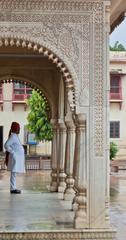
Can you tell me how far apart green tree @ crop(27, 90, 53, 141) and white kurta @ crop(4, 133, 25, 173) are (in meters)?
14.2

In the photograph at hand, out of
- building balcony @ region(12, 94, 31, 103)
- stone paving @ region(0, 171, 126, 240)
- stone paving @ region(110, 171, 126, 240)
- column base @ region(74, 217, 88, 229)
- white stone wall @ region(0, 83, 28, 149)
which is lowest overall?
stone paving @ region(110, 171, 126, 240)

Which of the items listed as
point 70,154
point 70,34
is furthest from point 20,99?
point 70,34

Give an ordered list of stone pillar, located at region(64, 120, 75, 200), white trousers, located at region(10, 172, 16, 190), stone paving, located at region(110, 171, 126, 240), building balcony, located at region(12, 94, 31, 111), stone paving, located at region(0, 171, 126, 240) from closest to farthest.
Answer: stone paving, located at region(0, 171, 126, 240) < stone paving, located at region(110, 171, 126, 240) < stone pillar, located at region(64, 120, 75, 200) < white trousers, located at region(10, 172, 16, 190) < building balcony, located at region(12, 94, 31, 111)

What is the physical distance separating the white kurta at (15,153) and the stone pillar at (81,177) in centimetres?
336

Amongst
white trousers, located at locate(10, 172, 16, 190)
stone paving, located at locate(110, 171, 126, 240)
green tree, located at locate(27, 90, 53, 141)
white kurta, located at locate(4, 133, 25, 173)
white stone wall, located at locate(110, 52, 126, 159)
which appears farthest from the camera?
white stone wall, located at locate(110, 52, 126, 159)

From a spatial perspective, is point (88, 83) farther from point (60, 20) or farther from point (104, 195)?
point (104, 195)

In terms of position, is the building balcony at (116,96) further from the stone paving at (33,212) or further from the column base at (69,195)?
the column base at (69,195)

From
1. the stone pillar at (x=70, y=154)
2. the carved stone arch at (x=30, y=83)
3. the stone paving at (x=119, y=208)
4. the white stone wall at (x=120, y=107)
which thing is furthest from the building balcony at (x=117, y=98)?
the stone pillar at (x=70, y=154)

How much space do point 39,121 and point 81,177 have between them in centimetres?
1810

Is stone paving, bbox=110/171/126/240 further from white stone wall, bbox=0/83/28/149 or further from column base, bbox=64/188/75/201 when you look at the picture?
white stone wall, bbox=0/83/28/149

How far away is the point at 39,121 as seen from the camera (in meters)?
24.8

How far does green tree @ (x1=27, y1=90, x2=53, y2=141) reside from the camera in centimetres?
2475

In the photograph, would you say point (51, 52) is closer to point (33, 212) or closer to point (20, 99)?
point (33, 212)

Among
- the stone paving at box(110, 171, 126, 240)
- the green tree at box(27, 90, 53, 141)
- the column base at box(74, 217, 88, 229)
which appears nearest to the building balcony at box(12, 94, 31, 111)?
the green tree at box(27, 90, 53, 141)
